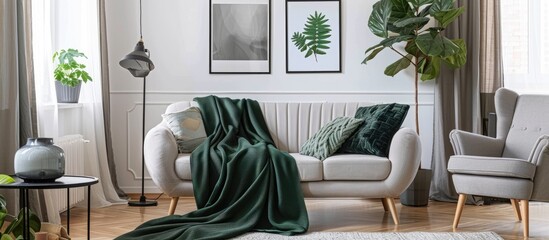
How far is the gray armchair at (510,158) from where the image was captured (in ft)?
15.8

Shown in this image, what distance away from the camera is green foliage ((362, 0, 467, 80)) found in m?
6.05

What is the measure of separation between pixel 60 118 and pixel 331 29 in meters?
2.47

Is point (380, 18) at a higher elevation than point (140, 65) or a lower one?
higher


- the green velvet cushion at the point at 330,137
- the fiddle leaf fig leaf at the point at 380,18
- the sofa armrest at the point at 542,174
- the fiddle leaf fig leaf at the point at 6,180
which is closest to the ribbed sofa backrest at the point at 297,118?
the green velvet cushion at the point at 330,137

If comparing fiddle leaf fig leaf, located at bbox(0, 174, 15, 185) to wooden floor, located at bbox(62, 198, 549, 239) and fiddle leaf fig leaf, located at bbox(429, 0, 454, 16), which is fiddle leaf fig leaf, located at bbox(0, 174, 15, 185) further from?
fiddle leaf fig leaf, located at bbox(429, 0, 454, 16)

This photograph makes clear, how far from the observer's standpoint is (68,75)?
577 centimetres

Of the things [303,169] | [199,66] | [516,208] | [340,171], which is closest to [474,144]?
[516,208]

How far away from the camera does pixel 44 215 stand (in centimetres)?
477

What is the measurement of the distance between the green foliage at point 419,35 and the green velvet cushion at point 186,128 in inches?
62.8

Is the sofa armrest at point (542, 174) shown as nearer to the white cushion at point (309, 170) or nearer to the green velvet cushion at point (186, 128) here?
the white cushion at point (309, 170)

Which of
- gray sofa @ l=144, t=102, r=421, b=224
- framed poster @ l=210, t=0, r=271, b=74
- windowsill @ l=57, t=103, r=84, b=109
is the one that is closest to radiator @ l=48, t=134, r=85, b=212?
windowsill @ l=57, t=103, r=84, b=109

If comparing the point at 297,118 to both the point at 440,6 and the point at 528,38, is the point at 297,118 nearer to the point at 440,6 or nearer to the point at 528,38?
the point at 440,6

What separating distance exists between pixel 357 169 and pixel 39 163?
2.39 meters

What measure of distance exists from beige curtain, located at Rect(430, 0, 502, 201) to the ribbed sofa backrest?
1010 mm
